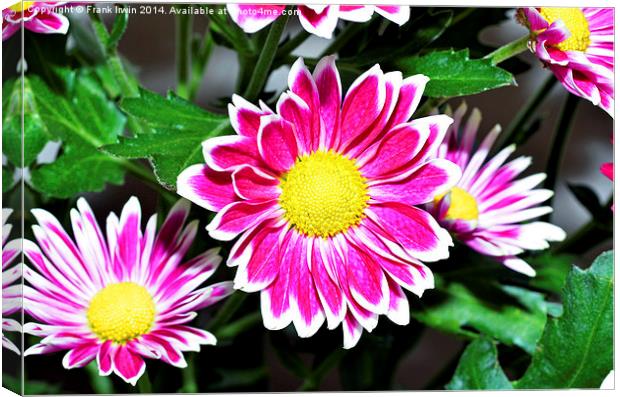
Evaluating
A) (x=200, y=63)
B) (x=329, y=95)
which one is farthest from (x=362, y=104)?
(x=200, y=63)

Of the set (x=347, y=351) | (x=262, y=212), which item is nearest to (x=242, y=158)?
(x=262, y=212)

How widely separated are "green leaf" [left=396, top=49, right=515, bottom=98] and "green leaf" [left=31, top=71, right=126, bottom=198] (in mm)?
173

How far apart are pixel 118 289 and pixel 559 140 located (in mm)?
282

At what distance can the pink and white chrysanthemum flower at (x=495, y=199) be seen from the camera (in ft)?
1.71

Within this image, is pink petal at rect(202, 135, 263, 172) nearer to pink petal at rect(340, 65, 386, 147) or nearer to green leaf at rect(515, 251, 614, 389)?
pink petal at rect(340, 65, 386, 147)

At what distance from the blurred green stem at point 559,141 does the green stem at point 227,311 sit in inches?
7.7

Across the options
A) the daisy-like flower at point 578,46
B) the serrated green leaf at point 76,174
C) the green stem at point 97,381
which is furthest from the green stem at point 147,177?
the daisy-like flower at point 578,46

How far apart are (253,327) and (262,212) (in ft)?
0.31

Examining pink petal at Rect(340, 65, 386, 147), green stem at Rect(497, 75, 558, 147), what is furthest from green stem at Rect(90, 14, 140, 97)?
green stem at Rect(497, 75, 558, 147)

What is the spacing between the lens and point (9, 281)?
496 millimetres

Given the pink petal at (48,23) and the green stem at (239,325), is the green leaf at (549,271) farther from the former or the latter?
the pink petal at (48,23)

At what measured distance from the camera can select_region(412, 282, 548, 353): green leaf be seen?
54 cm

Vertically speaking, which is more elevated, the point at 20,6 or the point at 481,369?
the point at 20,6

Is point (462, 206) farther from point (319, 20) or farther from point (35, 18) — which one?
point (35, 18)
